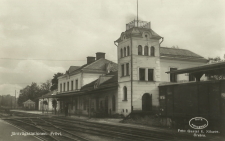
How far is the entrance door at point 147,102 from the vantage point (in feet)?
84.7

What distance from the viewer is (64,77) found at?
148ft

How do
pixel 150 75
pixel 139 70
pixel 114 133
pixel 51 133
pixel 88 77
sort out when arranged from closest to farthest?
pixel 51 133 → pixel 114 133 → pixel 139 70 → pixel 150 75 → pixel 88 77

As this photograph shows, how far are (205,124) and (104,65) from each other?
28872 mm

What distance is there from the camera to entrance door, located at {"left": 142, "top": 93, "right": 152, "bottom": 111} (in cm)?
2583

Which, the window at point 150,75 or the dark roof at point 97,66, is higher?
the dark roof at point 97,66

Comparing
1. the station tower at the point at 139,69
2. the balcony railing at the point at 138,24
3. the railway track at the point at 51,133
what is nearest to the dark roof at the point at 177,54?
the station tower at the point at 139,69

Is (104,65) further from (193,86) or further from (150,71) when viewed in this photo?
(193,86)

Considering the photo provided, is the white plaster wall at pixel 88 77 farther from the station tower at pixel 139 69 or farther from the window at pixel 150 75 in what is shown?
the window at pixel 150 75

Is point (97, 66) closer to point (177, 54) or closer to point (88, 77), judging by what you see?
point (88, 77)

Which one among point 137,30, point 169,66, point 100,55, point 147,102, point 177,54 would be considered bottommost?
point 147,102

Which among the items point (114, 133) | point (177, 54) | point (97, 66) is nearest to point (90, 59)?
point (97, 66)

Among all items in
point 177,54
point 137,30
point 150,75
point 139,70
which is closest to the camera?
point 137,30

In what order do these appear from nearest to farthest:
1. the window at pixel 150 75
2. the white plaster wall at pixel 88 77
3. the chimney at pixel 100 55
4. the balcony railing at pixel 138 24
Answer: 1. the balcony railing at pixel 138 24
2. the window at pixel 150 75
3. the white plaster wall at pixel 88 77
4. the chimney at pixel 100 55

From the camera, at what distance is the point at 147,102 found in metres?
26.2
